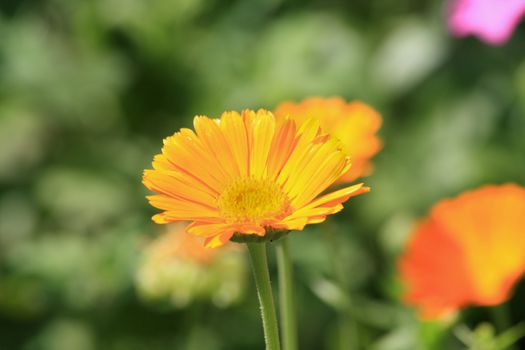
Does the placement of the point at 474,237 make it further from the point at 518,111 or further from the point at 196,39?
the point at 196,39

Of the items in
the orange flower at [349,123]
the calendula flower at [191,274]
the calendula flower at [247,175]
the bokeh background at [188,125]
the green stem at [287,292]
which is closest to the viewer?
the calendula flower at [247,175]

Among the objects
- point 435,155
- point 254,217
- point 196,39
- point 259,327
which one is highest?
point 196,39

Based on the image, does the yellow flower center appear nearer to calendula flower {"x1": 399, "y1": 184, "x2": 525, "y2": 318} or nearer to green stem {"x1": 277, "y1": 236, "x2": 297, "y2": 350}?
green stem {"x1": 277, "y1": 236, "x2": 297, "y2": 350}

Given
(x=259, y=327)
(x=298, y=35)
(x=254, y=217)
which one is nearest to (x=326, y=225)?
(x=254, y=217)

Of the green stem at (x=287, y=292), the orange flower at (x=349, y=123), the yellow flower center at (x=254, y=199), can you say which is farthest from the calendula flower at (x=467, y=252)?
the yellow flower center at (x=254, y=199)

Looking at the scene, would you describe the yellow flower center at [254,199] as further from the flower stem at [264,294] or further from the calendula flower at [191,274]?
the calendula flower at [191,274]
